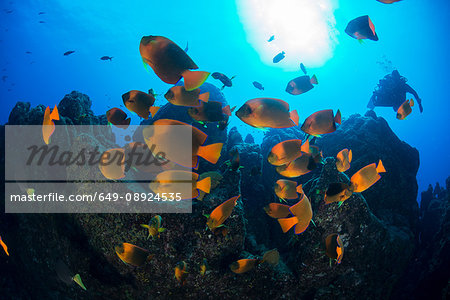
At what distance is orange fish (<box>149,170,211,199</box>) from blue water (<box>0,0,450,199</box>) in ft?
88.2

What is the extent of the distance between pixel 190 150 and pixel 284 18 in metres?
45.1

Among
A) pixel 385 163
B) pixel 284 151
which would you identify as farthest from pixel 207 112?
pixel 385 163

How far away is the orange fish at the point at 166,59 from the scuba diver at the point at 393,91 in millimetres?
9380

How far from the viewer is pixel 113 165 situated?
3156mm

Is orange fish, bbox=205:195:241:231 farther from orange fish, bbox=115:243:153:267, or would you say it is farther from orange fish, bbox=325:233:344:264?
orange fish, bbox=325:233:344:264

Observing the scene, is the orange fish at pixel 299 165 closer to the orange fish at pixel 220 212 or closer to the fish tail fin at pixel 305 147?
the fish tail fin at pixel 305 147

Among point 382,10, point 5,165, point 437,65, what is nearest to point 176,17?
point 382,10

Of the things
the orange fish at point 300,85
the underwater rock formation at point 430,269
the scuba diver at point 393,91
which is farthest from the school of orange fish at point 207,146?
the scuba diver at point 393,91

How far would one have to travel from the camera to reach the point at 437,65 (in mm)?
44000

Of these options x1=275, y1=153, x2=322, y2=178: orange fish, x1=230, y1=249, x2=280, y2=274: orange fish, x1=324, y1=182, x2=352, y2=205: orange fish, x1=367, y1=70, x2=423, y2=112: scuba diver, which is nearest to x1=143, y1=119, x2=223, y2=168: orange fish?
x1=275, y1=153, x2=322, y2=178: orange fish

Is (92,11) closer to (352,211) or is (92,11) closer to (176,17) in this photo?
(176,17)

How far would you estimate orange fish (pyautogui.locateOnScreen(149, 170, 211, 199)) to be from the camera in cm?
244

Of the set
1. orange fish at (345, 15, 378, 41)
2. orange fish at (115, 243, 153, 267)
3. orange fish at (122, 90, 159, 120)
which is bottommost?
orange fish at (115, 243, 153, 267)

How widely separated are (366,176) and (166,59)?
281 cm
